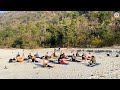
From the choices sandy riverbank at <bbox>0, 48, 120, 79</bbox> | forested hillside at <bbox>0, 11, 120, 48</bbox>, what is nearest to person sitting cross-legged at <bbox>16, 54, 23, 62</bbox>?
sandy riverbank at <bbox>0, 48, 120, 79</bbox>

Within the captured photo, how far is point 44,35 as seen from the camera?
10.3 meters

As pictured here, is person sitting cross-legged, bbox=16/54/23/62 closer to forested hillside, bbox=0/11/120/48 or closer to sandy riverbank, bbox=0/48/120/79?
sandy riverbank, bbox=0/48/120/79

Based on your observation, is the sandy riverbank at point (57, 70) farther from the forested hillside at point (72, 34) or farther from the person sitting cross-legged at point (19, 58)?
the forested hillside at point (72, 34)

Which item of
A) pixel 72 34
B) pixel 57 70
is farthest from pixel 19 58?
pixel 72 34

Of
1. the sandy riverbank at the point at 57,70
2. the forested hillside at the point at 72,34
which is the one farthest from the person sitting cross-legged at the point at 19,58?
the forested hillside at the point at 72,34

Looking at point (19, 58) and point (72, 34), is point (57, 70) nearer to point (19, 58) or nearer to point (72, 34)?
point (19, 58)

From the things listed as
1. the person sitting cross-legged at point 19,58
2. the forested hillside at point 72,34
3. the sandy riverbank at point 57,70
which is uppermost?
the forested hillside at point 72,34

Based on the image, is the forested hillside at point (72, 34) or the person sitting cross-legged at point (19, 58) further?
the person sitting cross-legged at point (19, 58)

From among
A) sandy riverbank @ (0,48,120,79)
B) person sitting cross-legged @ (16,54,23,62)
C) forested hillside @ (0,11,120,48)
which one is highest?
forested hillside @ (0,11,120,48)
